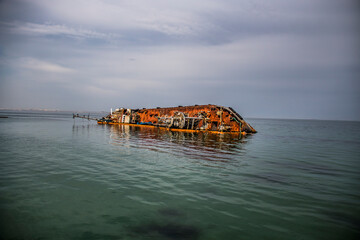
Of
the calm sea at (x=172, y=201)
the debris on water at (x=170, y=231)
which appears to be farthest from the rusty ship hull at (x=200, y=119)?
the debris on water at (x=170, y=231)

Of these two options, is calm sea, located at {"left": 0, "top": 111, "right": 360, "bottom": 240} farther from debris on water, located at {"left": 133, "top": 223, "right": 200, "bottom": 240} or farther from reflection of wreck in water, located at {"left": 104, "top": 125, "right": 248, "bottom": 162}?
reflection of wreck in water, located at {"left": 104, "top": 125, "right": 248, "bottom": 162}

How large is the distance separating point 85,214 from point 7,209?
2.58 meters

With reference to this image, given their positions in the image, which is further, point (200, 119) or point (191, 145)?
point (200, 119)

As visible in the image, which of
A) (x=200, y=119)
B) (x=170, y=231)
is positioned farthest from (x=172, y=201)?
(x=200, y=119)

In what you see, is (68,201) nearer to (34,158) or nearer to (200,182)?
(200,182)

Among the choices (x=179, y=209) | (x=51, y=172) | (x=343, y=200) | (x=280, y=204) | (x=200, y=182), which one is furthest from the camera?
(x=51, y=172)

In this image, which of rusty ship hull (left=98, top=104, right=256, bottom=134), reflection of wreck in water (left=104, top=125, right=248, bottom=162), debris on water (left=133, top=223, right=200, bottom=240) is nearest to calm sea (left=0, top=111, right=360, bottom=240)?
debris on water (left=133, top=223, right=200, bottom=240)

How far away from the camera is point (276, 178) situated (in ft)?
35.8

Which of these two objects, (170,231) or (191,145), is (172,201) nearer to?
(170,231)

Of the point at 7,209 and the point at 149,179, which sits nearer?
the point at 7,209

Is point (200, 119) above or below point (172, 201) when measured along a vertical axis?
above

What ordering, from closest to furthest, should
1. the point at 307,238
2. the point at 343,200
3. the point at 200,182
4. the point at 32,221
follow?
the point at 307,238 → the point at 32,221 → the point at 343,200 → the point at 200,182

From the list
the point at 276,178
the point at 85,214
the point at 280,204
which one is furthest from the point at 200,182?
the point at 85,214

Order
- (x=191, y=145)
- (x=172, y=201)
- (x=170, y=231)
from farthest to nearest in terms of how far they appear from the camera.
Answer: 1. (x=191, y=145)
2. (x=172, y=201)
3. (x=170, y=231)
